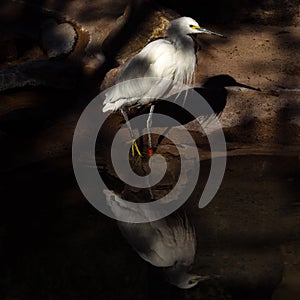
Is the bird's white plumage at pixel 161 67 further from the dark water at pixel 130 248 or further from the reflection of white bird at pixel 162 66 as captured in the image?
the dark water at pixel 130 248

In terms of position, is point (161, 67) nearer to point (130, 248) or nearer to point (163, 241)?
point (163, 241)

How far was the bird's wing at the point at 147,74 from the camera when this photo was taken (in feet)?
17.4

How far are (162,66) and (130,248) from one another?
174cm

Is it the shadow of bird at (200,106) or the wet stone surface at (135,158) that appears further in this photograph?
the shadow of bird at (200,106)

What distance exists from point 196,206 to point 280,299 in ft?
3.80

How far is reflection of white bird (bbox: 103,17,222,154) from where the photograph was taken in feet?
17.4

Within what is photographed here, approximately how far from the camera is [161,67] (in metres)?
5.30

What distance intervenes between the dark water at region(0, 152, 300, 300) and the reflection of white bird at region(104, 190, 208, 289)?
0.05 metres

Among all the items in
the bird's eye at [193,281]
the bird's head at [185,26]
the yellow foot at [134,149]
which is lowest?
the yellow foot at [134,149]

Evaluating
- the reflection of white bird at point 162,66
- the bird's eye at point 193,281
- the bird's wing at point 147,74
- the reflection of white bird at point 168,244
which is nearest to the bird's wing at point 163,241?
the reflection of white bird at point 168,244

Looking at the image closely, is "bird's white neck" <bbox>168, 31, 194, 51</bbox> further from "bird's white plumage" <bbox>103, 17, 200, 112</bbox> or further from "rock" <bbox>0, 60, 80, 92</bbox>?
"rock" <bbox>0, 60, 80, 92</bbox>

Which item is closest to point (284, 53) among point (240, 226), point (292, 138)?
point (292, 138)

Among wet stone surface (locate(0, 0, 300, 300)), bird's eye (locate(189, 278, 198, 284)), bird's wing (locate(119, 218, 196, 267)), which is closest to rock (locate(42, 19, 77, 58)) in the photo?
wet stone surface (locate(0, 0, 300, 300))

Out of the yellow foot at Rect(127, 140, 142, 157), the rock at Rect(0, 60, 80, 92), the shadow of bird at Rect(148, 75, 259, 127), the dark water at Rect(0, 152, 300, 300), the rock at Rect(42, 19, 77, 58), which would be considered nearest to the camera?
the dark water at Rect(0, 152, 300, 300)
